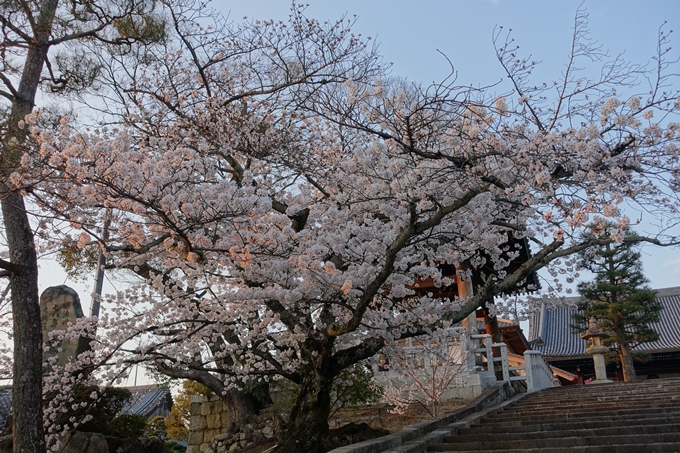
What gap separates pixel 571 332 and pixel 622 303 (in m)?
5.73

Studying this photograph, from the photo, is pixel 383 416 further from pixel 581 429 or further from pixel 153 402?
pixel 153 402

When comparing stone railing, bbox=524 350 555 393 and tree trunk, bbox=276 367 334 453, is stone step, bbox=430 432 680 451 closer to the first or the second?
tree trunk, bbox=276 367 334 453

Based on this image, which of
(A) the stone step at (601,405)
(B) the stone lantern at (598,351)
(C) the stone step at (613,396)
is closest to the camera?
(A) the stone step at (601,405)

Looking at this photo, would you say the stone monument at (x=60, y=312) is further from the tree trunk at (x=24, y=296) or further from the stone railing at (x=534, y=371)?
the stone railing at (x=534, y=371)

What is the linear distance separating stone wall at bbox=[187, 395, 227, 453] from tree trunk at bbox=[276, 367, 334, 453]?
20.0 feet

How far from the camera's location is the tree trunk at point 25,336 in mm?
6070

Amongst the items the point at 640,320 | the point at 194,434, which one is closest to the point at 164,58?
the point at 194,434

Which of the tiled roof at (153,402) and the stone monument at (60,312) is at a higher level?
the stone monument at (60,312)

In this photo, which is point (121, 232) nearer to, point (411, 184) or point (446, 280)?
point (411, 184)

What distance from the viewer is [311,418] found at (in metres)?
5.91

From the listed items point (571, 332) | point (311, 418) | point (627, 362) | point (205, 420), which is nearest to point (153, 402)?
point (205, 420)

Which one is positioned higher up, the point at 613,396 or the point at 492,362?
the point at 492,362

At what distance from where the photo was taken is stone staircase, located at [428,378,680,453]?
5043mm

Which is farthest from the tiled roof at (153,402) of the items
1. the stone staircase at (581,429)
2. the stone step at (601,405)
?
the stone staircase at (581,429)
